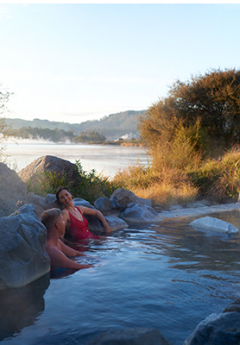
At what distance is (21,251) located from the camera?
420cm

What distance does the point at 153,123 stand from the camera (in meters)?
19.2

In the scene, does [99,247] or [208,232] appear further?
[208,232]

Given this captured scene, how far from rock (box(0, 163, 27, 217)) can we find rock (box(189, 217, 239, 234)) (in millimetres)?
4132

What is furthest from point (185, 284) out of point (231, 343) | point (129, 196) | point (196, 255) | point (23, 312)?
point (129, 196)

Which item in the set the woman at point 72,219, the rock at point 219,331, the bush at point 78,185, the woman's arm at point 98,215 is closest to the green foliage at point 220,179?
the bush at point 78,185

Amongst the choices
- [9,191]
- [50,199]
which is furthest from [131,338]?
[50,199]

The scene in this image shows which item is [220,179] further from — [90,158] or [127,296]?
[90,158]

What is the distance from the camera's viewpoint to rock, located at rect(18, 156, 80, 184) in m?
A: 8.79

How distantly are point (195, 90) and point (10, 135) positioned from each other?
13.7m

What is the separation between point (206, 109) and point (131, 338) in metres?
18.8

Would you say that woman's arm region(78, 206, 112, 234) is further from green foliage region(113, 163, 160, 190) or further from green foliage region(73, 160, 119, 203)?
green foliage region(113, 163, 160, 190)

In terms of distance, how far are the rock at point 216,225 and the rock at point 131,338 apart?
4.78 m

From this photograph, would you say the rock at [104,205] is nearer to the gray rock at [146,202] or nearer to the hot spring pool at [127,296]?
the gray rock at [146,202]

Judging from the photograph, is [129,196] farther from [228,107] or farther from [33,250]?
[228,107]
